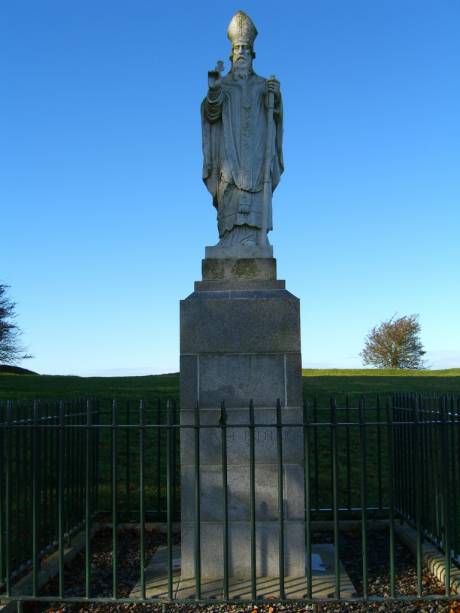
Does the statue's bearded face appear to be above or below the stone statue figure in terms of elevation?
above

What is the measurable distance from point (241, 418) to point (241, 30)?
442 centimetres

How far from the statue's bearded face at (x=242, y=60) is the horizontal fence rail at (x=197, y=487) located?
386cm

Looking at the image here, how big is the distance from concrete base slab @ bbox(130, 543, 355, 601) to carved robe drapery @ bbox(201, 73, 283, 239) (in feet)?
12.2

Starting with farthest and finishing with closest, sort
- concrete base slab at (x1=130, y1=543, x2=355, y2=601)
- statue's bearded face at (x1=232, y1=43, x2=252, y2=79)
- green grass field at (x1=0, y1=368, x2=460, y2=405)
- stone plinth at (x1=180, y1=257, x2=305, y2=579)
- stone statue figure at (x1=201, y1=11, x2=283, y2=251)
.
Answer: green grass field at (x1=0, y1=368, x2=460, y2=405), statue's bearded face at (x1=232, y1=43, x2=252, y2=79), stone statue figure at (x1=201, y1=11, x2=283, y2=251), stone plinth at (x1=180, y1=257, x2=305, y2=579), concrete base slab at (x1=130, y1=543, x2=355, y2=601)

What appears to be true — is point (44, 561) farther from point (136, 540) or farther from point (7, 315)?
point (7, 315)

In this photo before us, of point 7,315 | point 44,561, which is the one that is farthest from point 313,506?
point 7,315

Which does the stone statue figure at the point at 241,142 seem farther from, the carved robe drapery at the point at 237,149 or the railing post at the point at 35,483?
the railing post at the point at 35,483

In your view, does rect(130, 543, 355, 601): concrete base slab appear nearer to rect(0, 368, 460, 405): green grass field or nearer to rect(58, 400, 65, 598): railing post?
rect(58, 400, 65, 598): railing post

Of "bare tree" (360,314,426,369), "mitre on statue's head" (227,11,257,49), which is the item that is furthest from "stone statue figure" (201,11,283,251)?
"bare tree" (360,314,426,369)

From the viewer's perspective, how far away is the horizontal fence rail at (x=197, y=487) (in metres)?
5.72

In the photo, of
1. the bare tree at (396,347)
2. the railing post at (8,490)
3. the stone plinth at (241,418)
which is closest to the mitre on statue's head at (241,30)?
the stone plinth at (241,418)

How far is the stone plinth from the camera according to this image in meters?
6.45

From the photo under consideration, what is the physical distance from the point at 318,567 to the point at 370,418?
28.9 ft

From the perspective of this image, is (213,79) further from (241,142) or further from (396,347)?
(396,347)
